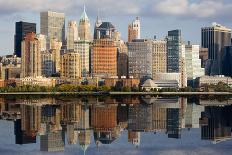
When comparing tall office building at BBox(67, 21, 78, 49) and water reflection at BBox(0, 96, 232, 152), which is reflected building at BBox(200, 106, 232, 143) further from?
tall office building at BBox(67, 21, 78, 49)

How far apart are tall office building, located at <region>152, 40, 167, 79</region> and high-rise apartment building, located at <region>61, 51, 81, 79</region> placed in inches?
1137

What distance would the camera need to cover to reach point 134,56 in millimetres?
172375

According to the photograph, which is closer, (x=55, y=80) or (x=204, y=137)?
(x=204, y=137)

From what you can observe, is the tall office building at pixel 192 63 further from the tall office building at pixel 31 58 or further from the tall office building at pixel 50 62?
the tall office building at pixel 31 58

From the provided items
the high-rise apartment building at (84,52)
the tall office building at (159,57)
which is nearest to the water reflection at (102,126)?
the high-rise apartment building at (84,52)

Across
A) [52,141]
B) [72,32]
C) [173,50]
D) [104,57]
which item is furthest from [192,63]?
[52,141]

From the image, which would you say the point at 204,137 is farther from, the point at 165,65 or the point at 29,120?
the point at 165,65

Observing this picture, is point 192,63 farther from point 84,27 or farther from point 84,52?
point 84,27

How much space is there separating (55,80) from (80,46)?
26.3 metres

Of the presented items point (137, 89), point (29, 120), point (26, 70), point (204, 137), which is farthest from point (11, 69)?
point (204, 137)

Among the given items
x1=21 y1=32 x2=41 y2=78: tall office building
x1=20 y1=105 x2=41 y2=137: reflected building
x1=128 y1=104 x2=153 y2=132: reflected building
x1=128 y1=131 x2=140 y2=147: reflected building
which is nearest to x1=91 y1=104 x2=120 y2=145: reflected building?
x1=128 y1=131 x2=140 y2=147: reflected building

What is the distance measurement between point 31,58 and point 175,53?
44911mm

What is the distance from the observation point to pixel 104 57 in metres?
166

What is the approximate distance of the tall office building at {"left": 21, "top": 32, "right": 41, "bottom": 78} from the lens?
16625 centimetres
